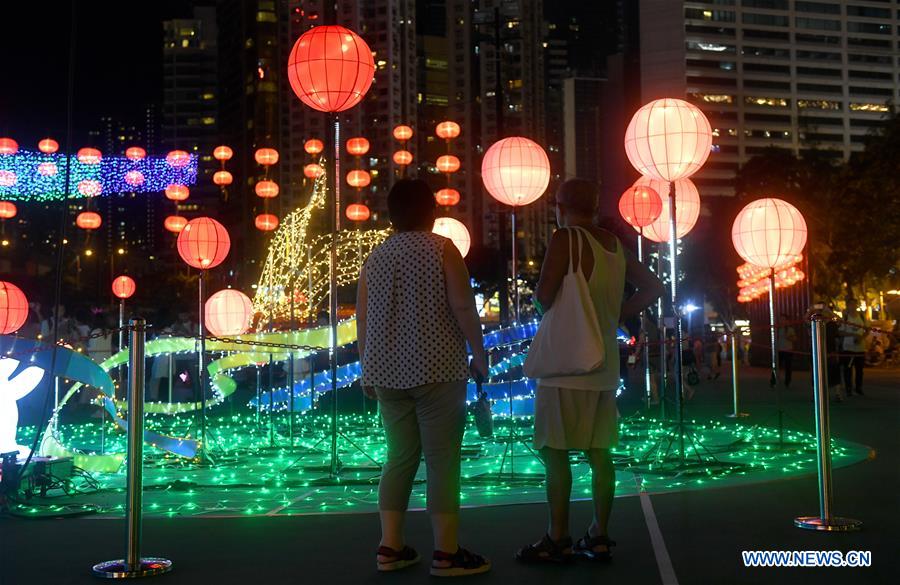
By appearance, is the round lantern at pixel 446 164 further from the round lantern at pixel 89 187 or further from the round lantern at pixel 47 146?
the round lantern at pixel 47 146

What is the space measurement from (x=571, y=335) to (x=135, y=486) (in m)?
2.11

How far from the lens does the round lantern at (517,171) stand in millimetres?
12617

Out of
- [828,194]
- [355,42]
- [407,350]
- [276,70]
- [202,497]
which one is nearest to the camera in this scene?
[407,350]

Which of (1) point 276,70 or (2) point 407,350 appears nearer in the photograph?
(2) point 407,350

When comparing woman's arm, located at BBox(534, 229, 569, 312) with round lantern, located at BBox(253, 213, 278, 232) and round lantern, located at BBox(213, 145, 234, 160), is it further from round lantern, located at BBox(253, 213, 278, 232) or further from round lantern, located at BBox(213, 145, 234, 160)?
round lantern, located at BBox(213, 145, 234, 160)

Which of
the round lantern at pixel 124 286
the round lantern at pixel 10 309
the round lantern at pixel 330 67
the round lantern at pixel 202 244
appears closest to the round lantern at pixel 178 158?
the round lantern at pixel 124 286

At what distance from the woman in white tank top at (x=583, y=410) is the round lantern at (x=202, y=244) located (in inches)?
343

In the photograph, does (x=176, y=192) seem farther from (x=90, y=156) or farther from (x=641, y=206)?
(x=641, y=206)

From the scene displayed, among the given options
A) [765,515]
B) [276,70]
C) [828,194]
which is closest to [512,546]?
[765,515]

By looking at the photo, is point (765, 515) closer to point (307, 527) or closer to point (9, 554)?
point (307, 527)

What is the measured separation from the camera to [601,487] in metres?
4.73

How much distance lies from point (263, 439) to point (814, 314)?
8206mm

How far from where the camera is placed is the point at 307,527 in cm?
580

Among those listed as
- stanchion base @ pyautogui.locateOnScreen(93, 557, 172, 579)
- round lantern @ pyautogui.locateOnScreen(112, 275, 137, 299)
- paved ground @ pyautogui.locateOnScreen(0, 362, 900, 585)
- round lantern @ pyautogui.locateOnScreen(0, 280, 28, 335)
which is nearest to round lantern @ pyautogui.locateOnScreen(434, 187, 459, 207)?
round lantern @ pyautogui.locateOnScreen(112, 275, 137, 299)
